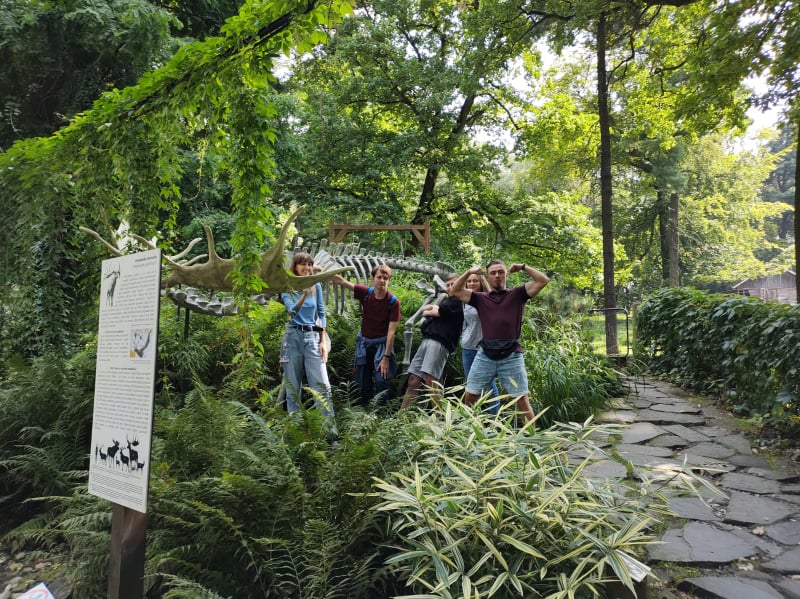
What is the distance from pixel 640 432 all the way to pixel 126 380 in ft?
17.9

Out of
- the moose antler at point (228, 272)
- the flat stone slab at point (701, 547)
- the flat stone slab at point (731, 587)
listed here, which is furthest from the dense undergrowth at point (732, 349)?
the moose antler at point (228, 272)

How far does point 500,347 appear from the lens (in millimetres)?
4633

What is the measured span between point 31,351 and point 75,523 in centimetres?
483

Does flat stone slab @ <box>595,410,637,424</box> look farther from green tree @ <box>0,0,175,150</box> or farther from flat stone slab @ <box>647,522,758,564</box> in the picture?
green tree @ <box>0,0,175,150</box>

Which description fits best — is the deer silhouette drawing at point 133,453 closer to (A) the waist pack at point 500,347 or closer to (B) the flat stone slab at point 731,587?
(B) the flat stone slab at point 731,587

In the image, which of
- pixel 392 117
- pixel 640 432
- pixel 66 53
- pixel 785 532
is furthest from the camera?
pixel 392 117

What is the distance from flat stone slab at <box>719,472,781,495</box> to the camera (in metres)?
4.23

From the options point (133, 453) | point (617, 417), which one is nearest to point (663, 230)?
point (617, 417)

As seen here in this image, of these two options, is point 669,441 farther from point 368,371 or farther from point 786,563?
point 368,371

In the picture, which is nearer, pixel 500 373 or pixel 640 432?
pixel 500 373

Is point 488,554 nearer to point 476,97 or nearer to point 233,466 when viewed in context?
point 233,466

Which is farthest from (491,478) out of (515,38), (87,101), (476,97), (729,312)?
→ (476,97)

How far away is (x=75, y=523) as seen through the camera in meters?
2.96

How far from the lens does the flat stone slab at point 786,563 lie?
2969 millimetres
